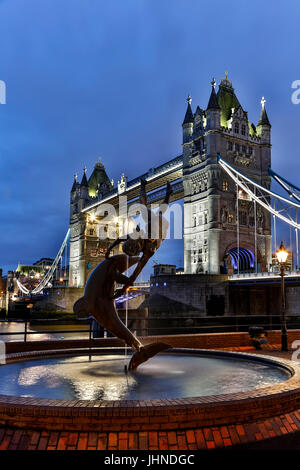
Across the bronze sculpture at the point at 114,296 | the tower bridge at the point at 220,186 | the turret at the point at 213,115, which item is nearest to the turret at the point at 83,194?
the tower bridge at the point at 220,186

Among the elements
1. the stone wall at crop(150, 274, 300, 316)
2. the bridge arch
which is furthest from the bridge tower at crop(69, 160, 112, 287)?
the stone wall at crop(150, 274, 300, 316)

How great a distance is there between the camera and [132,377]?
23.7 feet

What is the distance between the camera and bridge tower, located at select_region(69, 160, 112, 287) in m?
86.4

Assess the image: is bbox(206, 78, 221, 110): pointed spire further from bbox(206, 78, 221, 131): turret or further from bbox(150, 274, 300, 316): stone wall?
bbox(150, 274, 300, 316): stone wall

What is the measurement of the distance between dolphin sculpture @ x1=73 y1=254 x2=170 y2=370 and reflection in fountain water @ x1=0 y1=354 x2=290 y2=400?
400 millimetres

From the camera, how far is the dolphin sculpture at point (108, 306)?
7.71 meters

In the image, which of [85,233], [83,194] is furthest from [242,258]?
[83,194]

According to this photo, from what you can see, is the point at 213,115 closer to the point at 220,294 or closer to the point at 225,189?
the point at 225,189

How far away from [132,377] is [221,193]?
45.7 metres

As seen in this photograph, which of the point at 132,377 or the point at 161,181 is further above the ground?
the point at 161,181

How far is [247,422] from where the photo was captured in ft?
16.0

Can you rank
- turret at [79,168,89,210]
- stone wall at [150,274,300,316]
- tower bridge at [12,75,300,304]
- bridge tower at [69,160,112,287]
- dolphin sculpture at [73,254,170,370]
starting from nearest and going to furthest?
dolphin sculpture at [73,254,170,370] → stone wall at [150,274,300,316] → tower bridge at [12,75,300,304] → bridge tower at [69,160,112,287] → turret at [79,168,89,210]

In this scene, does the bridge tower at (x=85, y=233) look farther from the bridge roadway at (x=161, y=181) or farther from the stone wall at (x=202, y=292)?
the stone wall at (x=202, y=292)

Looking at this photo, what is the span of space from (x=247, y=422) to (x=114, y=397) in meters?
1.80
